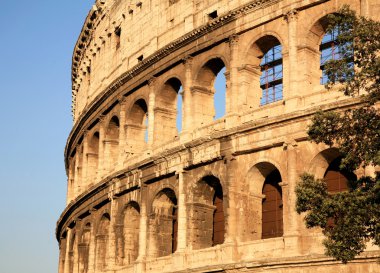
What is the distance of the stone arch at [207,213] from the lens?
25.1 metres

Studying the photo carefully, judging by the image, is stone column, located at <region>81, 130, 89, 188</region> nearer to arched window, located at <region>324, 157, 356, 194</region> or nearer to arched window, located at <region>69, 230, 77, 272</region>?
arched window, located at <region>69, 230, 77, 272</region>

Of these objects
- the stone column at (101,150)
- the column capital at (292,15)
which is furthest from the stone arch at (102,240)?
the column capital at (292,15)

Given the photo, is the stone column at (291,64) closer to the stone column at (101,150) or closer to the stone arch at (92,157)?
the stone column at (101,150)

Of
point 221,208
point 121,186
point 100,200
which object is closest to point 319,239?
point 221,208

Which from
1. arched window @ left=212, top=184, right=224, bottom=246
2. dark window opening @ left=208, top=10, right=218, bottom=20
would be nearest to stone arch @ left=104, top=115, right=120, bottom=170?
dark window opening @ left=208, top=10, right=218, bottom=20

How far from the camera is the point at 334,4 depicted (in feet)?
74.8

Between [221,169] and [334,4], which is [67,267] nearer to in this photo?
[221,169]

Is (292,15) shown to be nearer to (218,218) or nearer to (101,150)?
(218,218)

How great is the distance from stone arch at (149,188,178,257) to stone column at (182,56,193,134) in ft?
8.19

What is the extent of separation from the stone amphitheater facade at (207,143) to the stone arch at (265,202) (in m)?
0.04

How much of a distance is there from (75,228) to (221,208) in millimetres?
12063

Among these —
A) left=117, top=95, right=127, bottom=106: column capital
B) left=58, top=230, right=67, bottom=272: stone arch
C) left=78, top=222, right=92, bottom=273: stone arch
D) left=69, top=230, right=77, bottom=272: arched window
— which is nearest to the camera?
left=117, top=95, right=127, bottom=106: column capital

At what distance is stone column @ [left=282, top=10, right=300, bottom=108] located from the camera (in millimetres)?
23125

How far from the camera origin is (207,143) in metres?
24.8
